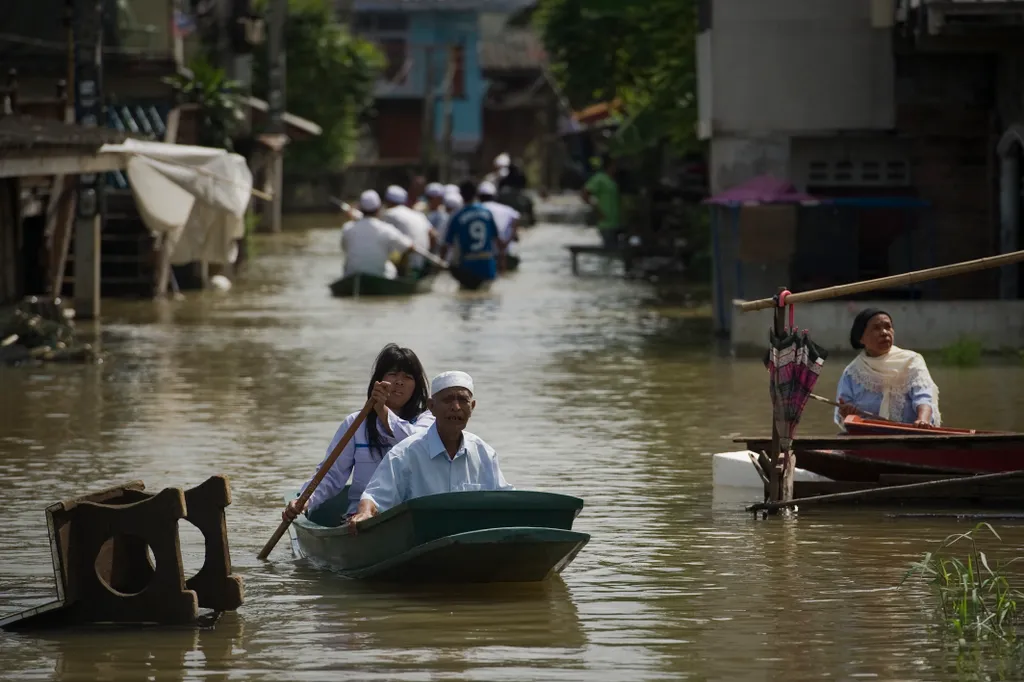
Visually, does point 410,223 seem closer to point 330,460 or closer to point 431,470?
point 330,460

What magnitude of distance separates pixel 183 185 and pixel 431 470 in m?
16.9

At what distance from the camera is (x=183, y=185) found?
88.2 feet

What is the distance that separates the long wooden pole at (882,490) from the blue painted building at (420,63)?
6717 cm

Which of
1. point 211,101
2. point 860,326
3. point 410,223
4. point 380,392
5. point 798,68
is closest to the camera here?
point 380,392

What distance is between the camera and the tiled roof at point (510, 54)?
8781 centimetres

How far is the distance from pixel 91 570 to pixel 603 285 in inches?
1025

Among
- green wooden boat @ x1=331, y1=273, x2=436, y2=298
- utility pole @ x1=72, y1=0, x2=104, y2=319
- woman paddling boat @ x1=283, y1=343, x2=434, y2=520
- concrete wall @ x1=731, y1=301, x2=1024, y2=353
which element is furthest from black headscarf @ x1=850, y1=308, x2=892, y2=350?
green wooden boat @ x1=331, y1=273, x2=436, y2=298

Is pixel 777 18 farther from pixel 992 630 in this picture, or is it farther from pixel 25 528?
pixel 992 630

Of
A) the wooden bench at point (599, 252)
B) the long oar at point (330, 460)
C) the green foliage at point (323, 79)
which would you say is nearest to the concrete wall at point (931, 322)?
the long oar at point (330, 460)

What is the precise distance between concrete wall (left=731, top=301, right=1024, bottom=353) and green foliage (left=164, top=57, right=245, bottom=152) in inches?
510

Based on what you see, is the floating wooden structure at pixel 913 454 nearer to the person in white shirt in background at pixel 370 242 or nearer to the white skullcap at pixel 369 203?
the person in white shirt in background at pixel 370 242

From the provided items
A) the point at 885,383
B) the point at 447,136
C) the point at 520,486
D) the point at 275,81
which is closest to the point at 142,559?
the point at 520,486

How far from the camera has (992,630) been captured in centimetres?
953

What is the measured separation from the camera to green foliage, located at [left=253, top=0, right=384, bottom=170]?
5938 centimetres
